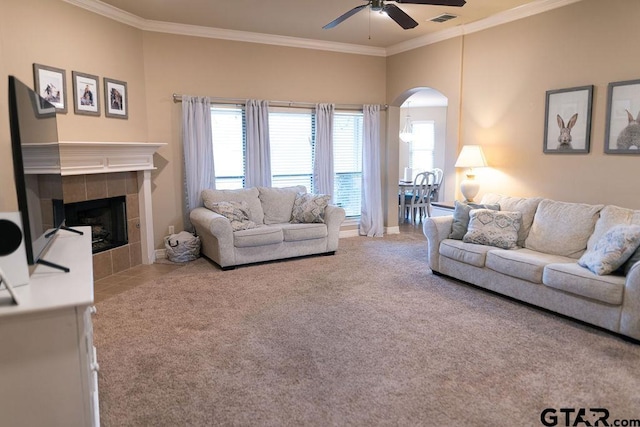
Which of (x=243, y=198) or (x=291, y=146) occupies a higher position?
(x=291, y=146)

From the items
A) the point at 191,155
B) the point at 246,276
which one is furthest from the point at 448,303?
the point at 191,155

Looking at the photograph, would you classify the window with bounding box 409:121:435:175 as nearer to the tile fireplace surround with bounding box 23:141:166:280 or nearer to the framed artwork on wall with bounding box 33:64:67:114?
the tile fireplace surround with bounding box 23:141:166:280

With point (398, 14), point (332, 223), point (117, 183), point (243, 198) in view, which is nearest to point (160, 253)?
point (117, 183)

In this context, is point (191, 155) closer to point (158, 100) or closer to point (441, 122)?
point (158, 100)

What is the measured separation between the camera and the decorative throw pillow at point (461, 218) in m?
4.62

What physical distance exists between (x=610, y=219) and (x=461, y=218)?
52.4 inches

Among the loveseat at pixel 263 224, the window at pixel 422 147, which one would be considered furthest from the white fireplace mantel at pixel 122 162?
the window at pixel 422 147

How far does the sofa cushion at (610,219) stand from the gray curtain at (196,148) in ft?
14.1

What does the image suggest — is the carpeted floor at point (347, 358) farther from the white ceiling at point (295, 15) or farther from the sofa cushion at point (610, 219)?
the white ceiling at point (295, 15)

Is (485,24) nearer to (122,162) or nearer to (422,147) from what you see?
(122,162)

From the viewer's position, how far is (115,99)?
4.96 m

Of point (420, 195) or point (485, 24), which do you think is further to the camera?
point (420, 195)

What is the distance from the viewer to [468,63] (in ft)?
18.3

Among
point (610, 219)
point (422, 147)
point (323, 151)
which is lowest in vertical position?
point (610, 219)
